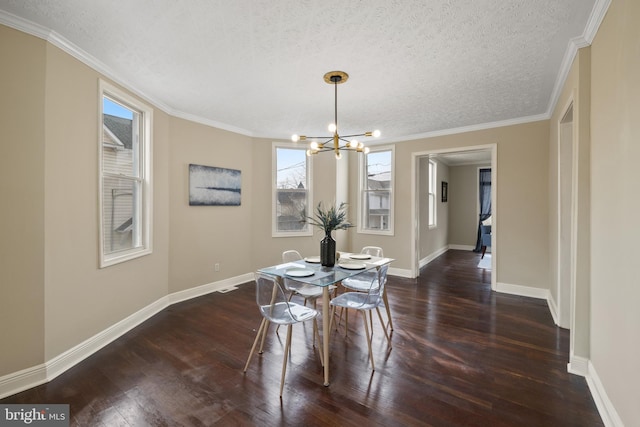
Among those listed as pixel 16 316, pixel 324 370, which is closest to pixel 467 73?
pixel 324 370

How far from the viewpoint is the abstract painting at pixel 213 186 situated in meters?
4.15

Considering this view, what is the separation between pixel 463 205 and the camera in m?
8.66

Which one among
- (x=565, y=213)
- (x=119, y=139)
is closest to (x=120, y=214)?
(x=119, y=139)

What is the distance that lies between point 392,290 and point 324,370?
8.46 ft

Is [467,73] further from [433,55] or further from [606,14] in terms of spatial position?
[606,14]

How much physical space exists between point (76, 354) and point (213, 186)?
2.52 metres

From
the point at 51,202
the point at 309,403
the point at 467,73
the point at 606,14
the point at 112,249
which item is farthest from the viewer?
the point at 112,249

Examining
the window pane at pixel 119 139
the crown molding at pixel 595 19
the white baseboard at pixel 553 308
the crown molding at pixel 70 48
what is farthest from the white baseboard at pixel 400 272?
the crown molding at pixel 70 48

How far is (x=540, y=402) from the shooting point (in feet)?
6.56

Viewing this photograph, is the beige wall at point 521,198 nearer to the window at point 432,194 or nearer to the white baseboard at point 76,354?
the window at point 432,194

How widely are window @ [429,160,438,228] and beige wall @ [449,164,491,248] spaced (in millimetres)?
1602

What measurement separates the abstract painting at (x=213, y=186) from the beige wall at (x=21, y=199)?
6.49ft

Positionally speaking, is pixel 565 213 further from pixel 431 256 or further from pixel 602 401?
pixel 431 256

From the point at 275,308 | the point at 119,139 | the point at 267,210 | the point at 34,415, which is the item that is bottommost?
the point at 34,415
